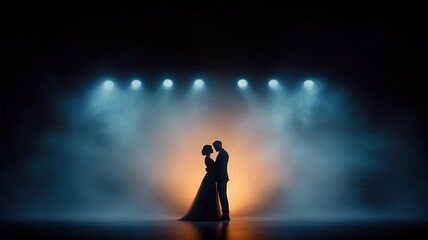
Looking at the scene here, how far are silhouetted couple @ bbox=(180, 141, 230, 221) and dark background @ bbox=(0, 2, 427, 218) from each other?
3812 mm

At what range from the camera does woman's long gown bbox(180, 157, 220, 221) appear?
7.31 meters

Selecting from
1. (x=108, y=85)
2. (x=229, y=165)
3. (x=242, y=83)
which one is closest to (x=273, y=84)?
(x=242, y=83)

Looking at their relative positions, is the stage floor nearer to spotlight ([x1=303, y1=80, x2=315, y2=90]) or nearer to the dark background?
spotlight ([x1=303, y1=80, x2=315, y2=90])

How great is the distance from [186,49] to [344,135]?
4.18 metres

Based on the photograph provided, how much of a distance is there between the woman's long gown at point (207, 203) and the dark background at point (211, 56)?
3.88m

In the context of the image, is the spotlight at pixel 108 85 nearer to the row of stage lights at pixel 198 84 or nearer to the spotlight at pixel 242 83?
the row of stage lights at pixel 198 84

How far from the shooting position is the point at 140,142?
11008mm

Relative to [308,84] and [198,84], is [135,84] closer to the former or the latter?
[198,84]

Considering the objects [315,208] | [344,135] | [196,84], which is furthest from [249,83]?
[315,208]

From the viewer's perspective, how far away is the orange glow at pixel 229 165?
35.1 feet

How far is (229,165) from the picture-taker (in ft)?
35.4

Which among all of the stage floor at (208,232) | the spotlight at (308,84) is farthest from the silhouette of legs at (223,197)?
the spotlight at (308,84)

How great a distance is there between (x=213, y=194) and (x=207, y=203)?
0.17 m

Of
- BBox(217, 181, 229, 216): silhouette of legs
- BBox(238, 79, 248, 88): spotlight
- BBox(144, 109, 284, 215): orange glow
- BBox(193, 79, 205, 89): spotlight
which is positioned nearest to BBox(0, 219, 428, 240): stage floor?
BBox(217, 181, 229, 216): silhouette of legs
